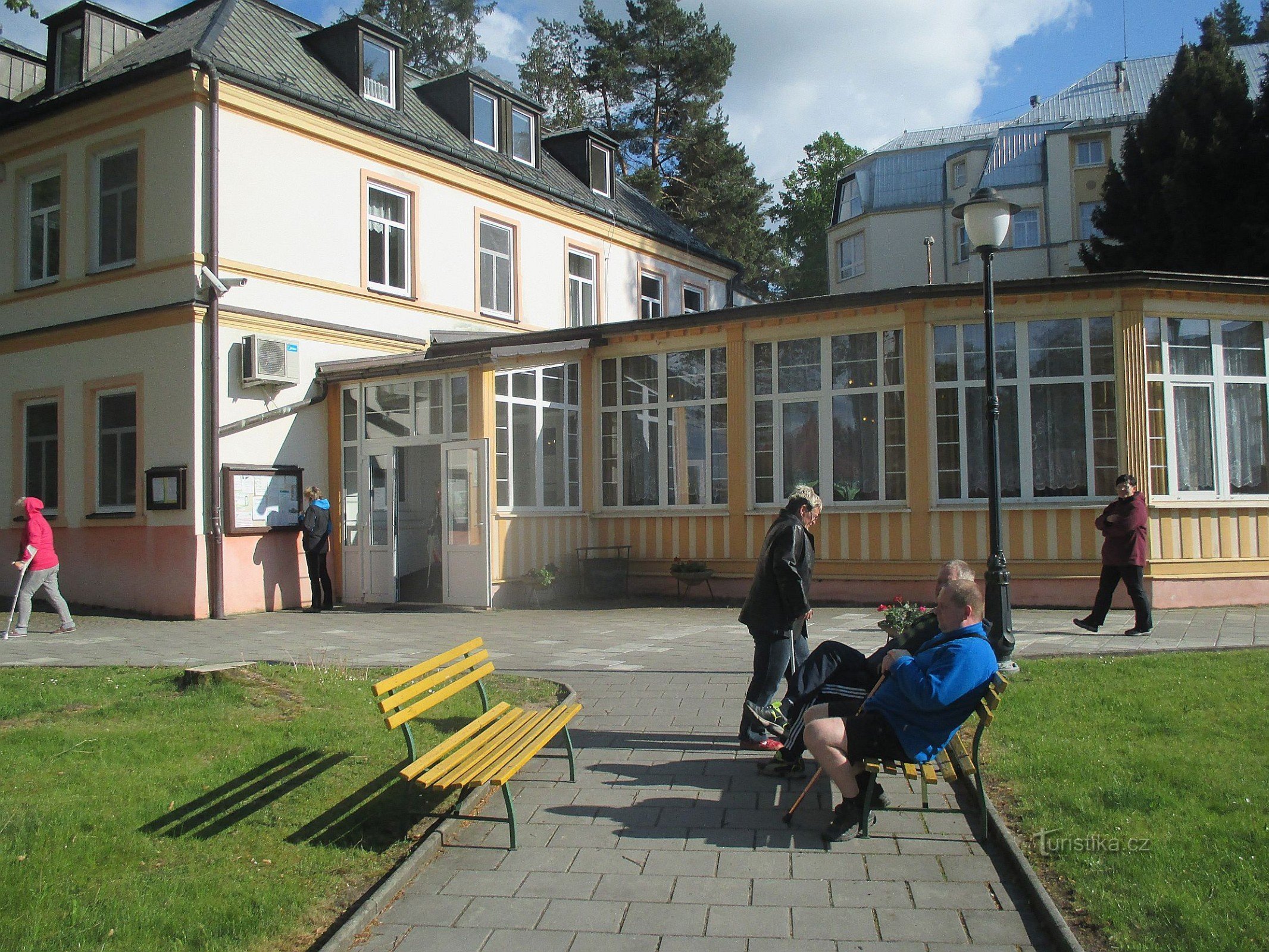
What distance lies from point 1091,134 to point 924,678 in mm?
42077

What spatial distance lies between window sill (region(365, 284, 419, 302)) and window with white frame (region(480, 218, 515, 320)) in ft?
6.20

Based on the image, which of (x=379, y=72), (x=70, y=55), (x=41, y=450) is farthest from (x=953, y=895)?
(x=70, y=55)

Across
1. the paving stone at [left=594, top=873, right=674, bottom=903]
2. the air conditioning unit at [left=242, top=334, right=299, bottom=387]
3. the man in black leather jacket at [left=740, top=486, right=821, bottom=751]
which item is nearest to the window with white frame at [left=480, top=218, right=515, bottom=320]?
the air conditioning unit at [left=242, top=334, right=299, bottom=387]

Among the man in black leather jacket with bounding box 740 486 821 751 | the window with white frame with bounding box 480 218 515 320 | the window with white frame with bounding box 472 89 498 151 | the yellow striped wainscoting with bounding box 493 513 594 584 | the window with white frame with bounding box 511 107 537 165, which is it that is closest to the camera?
the man in black leather jacket with bounding box 740 486 821 751

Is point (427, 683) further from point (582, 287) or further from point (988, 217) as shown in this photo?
point (582, 287)

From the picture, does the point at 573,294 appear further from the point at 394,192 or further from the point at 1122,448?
the point at 1122,448

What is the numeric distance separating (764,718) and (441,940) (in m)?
2.93

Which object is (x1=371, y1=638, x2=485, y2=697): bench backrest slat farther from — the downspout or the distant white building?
the distant white building

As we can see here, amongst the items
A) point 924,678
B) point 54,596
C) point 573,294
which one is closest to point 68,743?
point 924,678

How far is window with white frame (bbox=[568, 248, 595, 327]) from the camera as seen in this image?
22.4m

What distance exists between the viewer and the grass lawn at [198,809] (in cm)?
391

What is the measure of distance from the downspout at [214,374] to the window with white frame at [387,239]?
2.88 metres

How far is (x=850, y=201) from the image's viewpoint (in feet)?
158

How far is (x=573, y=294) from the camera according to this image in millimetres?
22500
